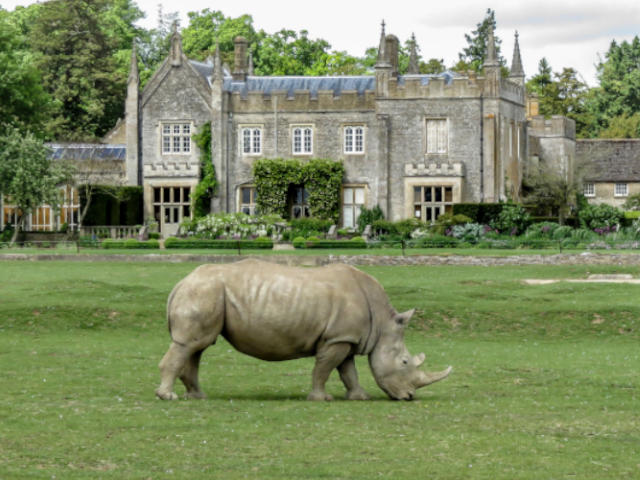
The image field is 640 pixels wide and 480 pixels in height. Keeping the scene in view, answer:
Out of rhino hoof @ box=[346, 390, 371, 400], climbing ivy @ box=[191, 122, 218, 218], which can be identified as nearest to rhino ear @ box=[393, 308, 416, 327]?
rhino hoof @ box=[346, 390, 371, 400]

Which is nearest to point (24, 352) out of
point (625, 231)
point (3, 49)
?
point (625, 231)

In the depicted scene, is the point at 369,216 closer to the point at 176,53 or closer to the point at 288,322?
the point at 176,53

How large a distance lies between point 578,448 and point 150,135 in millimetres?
49770

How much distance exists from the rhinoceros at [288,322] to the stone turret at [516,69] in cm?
4856

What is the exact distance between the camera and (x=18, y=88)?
5859 cm

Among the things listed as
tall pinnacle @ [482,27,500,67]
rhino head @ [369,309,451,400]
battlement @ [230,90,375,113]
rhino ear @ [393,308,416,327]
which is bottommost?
rhino head @ [369,309,451,400]

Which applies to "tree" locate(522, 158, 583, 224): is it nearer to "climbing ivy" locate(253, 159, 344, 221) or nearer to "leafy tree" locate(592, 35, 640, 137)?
"climbing ivy" locate(253, 159, 344, 221)

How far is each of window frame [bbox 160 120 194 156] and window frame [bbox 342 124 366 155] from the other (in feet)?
25.2

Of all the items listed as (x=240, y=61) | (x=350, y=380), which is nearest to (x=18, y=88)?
(x=240, y=61)

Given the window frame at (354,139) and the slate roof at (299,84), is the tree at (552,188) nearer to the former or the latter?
the slate roof at (299,84)

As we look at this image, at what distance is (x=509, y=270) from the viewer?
34938 millimetres

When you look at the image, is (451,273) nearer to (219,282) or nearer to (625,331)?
(625,331)

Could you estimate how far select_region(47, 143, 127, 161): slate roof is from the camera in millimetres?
63828

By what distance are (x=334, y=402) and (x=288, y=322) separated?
3.82ft
